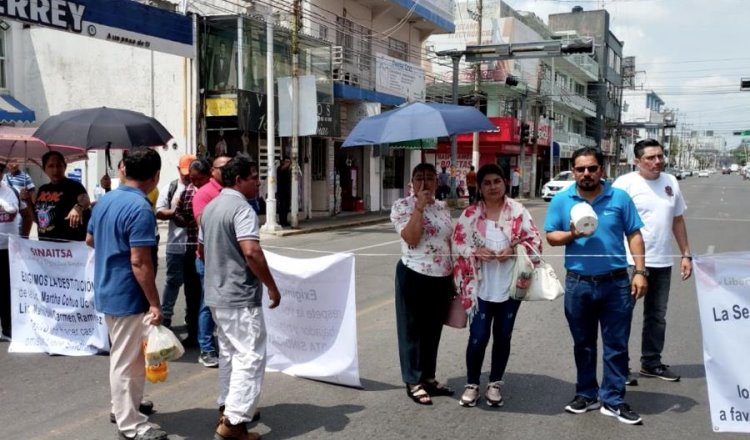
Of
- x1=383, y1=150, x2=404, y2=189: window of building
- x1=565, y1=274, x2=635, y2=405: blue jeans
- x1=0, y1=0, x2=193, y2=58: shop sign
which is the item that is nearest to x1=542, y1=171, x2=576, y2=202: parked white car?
x1=383, y1=150, x2=404, y2=189: window of building

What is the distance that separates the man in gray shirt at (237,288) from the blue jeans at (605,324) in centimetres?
201

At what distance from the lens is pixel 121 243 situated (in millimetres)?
3973

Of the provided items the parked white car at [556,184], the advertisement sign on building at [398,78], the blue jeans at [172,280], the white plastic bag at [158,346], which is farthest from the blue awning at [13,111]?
the parked white car at [556,184]

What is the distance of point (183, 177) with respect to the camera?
6180mm

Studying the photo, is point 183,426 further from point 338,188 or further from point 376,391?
point 338,188

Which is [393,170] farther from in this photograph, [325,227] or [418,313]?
[418,313]

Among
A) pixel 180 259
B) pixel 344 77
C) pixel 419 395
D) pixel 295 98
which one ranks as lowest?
pixel 419 395

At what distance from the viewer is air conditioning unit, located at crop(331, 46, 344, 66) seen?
20.6 meters

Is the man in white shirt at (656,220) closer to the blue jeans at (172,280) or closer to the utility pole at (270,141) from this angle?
the blue jeans at (172,280)

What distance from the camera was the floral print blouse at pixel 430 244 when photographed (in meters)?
4.65

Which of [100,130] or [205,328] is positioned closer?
[205,328]

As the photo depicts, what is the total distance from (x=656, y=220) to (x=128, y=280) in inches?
150

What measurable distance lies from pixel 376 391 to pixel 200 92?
1415cm

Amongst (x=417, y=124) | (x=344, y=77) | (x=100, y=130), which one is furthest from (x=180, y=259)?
(x=344, y=77)
